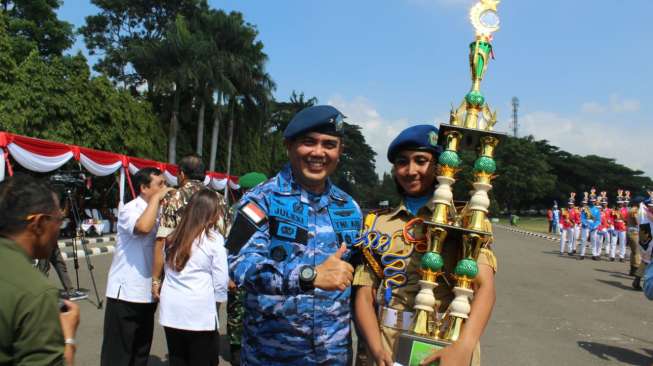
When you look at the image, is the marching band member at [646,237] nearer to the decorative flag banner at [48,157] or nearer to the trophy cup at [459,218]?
the trophy cup at [459,218]

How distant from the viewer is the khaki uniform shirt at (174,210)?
3.62 meters

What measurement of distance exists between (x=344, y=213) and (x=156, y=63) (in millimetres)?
25618

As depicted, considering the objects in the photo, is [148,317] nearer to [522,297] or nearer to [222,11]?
[522,297]

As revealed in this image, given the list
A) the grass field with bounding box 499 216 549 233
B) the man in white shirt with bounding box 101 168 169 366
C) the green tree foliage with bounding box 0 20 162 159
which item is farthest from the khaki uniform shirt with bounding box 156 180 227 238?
the grass field with bounding box 499 216 549 233

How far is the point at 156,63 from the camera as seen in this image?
2516 cm

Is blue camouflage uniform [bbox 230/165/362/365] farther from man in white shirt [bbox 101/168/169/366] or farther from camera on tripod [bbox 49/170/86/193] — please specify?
camera on tripod [bbox 49/170/86/193]

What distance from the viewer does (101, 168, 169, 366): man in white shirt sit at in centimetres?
356

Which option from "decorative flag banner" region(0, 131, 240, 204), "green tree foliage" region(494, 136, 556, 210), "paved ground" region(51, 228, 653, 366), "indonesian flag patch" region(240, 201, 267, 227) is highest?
"green tree foliage" region(494, 136, 556, 210)

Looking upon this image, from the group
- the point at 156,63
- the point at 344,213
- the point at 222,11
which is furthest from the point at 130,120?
the point at 344,213

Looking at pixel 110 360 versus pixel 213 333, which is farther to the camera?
pixel 110 360

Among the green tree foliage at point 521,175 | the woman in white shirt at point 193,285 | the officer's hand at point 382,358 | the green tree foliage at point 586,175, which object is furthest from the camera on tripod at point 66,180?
the green tree foliage at point 586,175

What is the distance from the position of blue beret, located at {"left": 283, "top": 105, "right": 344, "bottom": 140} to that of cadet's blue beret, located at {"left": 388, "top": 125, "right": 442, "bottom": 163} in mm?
324

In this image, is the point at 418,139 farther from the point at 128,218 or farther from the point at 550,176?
the point at 550,176

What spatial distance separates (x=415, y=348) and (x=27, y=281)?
139 centimetres
